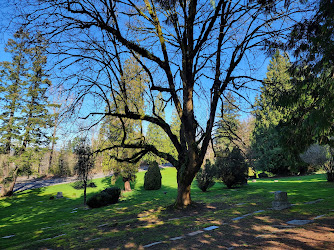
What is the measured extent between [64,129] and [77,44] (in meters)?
2.67

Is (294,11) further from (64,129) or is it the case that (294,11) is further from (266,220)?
(64,129)

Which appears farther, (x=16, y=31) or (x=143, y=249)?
(x=16, y=31)

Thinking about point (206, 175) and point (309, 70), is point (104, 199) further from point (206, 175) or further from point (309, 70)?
point (309, 70)

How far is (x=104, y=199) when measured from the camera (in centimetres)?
1134

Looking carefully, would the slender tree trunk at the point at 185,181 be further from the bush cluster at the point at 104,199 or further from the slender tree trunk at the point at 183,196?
the bush cluster at the point at 104,199

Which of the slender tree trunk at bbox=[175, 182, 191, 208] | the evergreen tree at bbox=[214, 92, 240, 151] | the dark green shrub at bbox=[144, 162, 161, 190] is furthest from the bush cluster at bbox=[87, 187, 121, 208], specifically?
the evergreen tree at bbox=[214, 92, 240, 151]

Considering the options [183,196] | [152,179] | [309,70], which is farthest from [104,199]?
[309,70]

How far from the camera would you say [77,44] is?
633 centimetres

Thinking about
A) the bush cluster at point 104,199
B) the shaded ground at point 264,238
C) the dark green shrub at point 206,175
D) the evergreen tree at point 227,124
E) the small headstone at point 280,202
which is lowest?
the bush cluster at point 104,199

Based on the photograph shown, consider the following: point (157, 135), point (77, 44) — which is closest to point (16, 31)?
point (77, 44)

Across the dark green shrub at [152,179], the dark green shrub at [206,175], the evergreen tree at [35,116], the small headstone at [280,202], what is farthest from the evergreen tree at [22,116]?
the small headstone at [280,202]

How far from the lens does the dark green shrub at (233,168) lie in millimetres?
13440

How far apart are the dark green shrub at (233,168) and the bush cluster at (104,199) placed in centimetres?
674

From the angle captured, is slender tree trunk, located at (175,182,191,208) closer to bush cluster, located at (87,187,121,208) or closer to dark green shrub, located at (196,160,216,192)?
bush cluster, located at (87,187,121,208)
